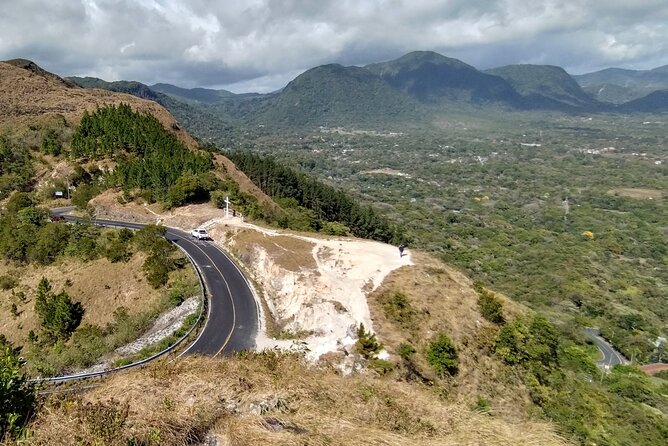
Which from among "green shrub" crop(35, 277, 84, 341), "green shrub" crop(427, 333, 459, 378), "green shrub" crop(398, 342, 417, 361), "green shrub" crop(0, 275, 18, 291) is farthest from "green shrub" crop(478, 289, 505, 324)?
"green shrub" crop(0, 275, 18, 291)

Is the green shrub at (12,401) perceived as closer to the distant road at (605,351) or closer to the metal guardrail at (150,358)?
the metal guardrail at (150,358)

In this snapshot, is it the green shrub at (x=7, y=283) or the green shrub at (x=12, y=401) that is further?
the green shrub at (x=7, y=283)

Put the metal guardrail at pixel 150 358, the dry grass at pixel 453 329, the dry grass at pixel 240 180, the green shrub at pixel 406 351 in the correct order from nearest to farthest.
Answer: the metal guardrail at pixel 150 358 → the green shrub at pixel 406 351 → the dry grass at pixel 453 329 → the dry grass at pixel 240 180

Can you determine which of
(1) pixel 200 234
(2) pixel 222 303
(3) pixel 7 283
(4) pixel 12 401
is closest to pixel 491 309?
(2) pixel 222 303

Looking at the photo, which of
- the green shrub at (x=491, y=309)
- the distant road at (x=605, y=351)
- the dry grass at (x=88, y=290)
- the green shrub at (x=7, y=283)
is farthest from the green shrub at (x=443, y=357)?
the distant road at (x=605, y=351)

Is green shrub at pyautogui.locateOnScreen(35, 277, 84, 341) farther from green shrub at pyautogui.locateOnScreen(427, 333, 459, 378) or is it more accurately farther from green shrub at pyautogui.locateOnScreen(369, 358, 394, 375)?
green shrub at pyautogui.locateOnScreen(427, 333, 459, 378)

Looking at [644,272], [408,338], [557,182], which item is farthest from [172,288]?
[557,182]
